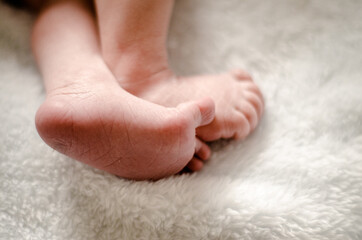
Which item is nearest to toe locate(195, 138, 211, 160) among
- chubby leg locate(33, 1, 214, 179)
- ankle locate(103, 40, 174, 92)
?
chubby leg locate(33, 1, 214, 179)

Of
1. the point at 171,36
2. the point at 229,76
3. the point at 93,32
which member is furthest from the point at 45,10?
the point at 229,76

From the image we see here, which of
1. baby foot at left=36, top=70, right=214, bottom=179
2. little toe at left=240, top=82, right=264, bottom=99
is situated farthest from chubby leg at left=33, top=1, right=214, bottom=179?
little toe at left=240, top=82, right=264, bottom=99

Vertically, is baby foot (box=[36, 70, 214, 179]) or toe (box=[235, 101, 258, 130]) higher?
baby foot (box=[36, 70, 214, 179])

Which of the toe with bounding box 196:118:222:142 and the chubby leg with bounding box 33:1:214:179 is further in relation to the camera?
the toe with bounding box 196:118:222:142

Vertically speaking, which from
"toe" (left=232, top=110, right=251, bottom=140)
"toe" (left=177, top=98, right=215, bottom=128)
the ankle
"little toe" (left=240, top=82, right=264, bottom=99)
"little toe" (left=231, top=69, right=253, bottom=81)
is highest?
the ankle

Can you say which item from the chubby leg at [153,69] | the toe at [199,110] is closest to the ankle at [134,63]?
the chubby leg at [153,69]

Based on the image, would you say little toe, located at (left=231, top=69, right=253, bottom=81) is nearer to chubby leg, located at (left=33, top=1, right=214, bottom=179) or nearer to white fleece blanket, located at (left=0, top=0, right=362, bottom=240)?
white fleece blanket, located at (left=0, top=0, right=362, bottom=240)

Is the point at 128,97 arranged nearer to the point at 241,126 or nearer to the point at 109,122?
the point at 109,122

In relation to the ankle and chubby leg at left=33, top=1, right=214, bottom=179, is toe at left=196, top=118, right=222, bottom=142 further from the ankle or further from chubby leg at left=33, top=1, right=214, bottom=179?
the ankle
